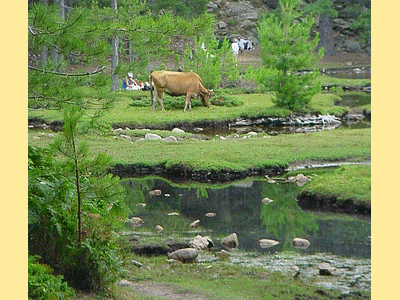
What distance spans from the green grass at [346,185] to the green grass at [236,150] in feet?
8.19

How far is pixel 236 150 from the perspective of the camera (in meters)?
17.1

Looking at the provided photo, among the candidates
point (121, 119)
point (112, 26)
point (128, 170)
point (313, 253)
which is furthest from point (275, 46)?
point (112, 26)

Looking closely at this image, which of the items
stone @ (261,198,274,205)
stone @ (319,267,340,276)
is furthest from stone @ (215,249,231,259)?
stone @ (261,198,274,205)

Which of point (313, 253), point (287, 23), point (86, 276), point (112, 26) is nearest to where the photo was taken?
point (86, 276)

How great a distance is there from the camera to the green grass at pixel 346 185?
12.5 meters

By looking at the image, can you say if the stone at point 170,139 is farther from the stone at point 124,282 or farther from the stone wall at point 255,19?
the stone wall at point 255,19

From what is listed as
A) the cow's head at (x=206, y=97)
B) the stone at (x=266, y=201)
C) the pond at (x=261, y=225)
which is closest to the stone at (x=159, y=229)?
the pond at (x=261, y=225)

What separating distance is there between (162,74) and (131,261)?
17.2 meters

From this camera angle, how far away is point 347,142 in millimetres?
18359

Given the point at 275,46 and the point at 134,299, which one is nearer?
the point at 134,299

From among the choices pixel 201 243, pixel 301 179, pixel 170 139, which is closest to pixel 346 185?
pixel 301 179

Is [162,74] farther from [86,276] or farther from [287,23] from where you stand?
[86,276]

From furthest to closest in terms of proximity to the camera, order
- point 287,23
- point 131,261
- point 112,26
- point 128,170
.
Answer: point 287,23 < point 128,170 < point 131,261 < point 112,26

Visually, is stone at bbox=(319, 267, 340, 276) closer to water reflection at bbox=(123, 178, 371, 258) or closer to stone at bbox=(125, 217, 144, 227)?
water reflection at bbox=(123, 178, 371, 258)
